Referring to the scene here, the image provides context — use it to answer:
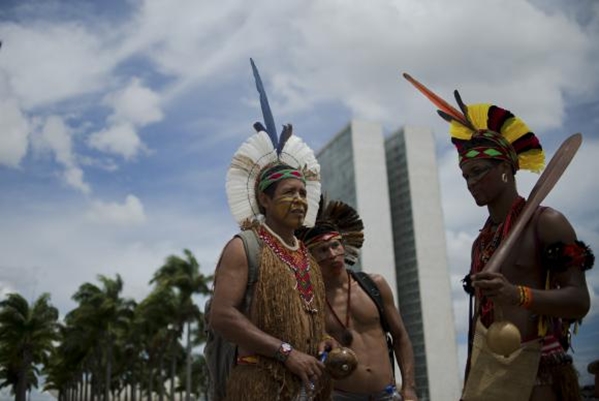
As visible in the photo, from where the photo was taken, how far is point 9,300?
174 feet

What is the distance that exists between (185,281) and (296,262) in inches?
1871

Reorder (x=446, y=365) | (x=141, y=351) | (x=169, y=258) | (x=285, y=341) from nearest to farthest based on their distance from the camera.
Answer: (x=285, y=341) < (x=169, y=258) < (x=141, y=351) < (x=446, y=365)

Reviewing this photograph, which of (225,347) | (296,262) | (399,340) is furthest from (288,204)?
(399,340)

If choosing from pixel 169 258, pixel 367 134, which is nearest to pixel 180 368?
pixel 169 258

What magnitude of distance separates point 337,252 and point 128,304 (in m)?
53.6

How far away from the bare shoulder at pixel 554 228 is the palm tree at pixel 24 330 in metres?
56.8

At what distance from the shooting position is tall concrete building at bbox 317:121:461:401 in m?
77.9

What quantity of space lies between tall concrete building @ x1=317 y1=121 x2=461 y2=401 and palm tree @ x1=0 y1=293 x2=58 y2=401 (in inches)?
1633

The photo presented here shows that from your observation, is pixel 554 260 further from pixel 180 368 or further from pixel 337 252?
pixel 180 368

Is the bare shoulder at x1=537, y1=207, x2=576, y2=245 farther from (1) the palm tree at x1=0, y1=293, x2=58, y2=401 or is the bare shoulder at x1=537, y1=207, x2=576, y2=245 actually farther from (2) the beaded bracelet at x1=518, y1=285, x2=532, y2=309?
(1) the palm tree at x1=0, y1=293, x2=58, y2=401

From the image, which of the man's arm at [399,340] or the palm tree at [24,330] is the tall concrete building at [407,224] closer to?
the palm tree at [24,330]

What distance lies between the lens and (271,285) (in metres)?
3.35

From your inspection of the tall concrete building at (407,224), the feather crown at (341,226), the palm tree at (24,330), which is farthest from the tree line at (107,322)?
the feather crown at (341,226)

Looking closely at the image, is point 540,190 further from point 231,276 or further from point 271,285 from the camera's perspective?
point 231,276
